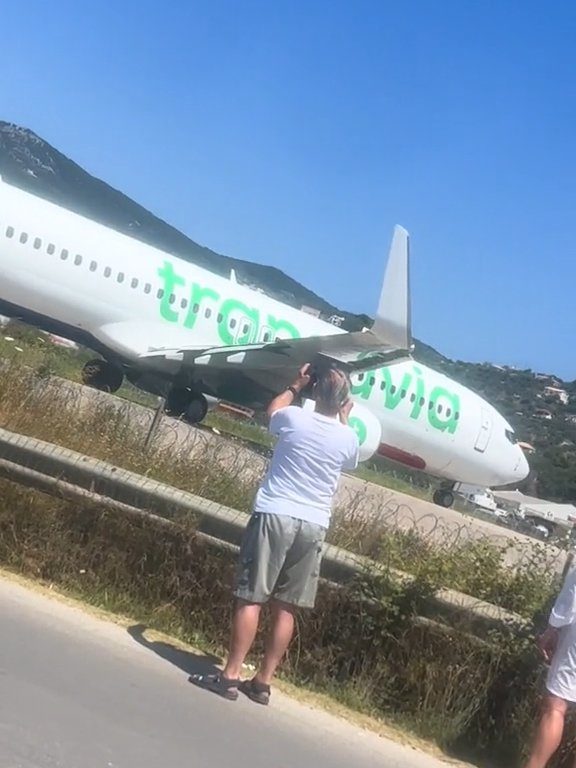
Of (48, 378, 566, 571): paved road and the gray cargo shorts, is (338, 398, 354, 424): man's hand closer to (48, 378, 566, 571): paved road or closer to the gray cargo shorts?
the gray cargo shorts

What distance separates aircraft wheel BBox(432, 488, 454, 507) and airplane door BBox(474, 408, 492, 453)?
165 centimetres

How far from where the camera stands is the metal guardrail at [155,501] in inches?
232

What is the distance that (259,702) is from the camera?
18.0ft

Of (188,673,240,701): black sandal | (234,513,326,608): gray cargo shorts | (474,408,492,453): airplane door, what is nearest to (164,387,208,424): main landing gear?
(474,408,492,453): airplane door

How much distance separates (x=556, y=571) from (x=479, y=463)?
19.2 metres

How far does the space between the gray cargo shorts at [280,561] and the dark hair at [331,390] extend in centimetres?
62

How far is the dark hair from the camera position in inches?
229

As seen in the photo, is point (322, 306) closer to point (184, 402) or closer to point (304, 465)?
point (184, 402)

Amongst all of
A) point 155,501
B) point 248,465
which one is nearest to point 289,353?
point 248,465

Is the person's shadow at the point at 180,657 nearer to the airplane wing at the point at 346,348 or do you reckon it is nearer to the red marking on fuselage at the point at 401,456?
the airplane wing at the point at 346,348

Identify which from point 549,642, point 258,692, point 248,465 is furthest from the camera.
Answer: point 248,465

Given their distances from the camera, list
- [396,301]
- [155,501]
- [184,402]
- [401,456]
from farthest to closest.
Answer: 1. [401,456]
2. [184,402]
3. [396,301]
4. [155,501]

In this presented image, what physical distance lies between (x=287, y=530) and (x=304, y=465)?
0.35 metres

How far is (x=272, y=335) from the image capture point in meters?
24.3
